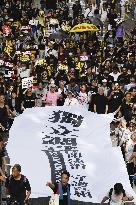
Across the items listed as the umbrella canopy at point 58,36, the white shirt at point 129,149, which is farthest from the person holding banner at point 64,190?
the umbrella canopy at point 58,36

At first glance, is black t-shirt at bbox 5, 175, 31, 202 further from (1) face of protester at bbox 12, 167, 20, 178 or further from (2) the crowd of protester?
(2) the crowd of protester

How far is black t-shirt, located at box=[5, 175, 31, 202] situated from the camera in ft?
40.5

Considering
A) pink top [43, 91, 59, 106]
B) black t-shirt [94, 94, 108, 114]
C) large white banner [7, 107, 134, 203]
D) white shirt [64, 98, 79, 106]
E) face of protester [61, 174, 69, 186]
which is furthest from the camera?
pink top [43, 91, 59, 106]

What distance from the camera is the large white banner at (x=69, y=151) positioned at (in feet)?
42.9

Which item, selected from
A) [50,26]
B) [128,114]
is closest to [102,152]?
[128,114]

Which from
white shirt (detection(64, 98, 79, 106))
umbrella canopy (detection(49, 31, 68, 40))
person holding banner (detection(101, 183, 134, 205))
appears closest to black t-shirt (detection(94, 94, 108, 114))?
white shirt (detection(64, 98, 79, 106))

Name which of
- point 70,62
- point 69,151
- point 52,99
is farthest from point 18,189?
point 70,62

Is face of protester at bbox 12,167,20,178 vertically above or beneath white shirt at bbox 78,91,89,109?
above

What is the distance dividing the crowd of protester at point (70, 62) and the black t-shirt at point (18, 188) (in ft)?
10.5

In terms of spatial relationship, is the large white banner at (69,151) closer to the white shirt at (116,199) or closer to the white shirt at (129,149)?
the white shirt at (116,199)

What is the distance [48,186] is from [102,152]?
1610 millimetres

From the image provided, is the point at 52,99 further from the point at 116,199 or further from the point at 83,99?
the point at 116,199

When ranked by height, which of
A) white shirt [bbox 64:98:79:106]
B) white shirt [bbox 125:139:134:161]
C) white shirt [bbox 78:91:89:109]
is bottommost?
white shirt [bbox 125:139:134:161]

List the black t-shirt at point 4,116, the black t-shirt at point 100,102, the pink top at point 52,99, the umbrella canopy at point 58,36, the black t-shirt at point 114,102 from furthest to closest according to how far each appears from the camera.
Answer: the umbrella canopy at point 58,36
the pink top at point 52,99
the black t-shirt at point 114,102
the black t-shirt at point 100,102
the black t-shirt at point 4,116
